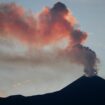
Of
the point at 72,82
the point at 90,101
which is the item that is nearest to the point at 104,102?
the point at 90,101

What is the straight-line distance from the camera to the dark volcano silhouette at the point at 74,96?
536 ft

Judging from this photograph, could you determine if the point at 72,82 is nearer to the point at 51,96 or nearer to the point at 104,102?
the point at 51,96

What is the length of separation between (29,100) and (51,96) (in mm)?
10521

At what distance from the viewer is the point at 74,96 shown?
168125 millimetres

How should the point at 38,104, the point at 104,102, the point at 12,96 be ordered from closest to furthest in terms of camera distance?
the point at 104,102
the point at 38,104
the point at 12,96

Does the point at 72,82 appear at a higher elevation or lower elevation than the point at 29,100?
higher

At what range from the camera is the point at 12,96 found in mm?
178125

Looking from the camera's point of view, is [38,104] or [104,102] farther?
[38,104]

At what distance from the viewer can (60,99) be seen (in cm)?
16588

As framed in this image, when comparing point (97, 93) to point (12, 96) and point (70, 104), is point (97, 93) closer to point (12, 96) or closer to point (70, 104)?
point (70, 104)

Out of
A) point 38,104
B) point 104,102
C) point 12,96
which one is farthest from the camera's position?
point 12,96

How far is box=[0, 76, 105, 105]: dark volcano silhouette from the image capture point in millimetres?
163500

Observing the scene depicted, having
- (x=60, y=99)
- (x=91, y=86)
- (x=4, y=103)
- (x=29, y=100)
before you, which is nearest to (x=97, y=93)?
(x=91, y=86)

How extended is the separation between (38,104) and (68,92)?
628 inches
